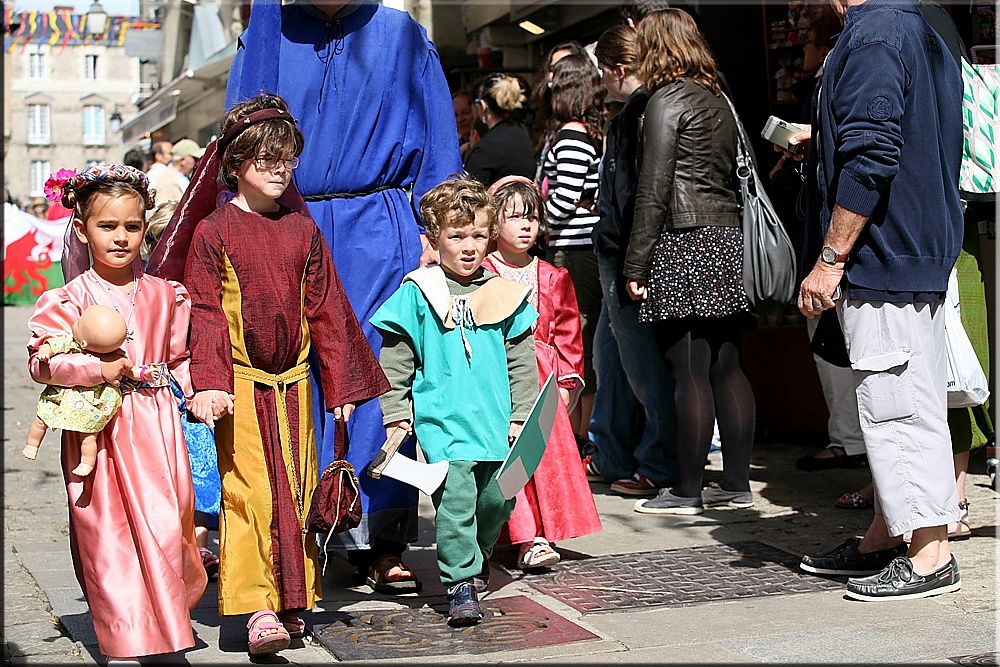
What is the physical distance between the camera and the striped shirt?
6.23 meters

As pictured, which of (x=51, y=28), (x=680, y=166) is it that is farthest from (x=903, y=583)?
(x=51, y=28)

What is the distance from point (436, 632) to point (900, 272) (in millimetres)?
1812

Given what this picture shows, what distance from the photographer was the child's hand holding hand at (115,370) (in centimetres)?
354

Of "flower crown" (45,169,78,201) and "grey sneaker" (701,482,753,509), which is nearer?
"flower crown" (45,169,78,201)

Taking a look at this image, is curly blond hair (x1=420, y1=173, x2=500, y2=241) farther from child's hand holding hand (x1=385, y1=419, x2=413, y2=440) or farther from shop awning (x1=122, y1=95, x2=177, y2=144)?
shop awning (x1=122, y1=95, x2=177, y2=144)

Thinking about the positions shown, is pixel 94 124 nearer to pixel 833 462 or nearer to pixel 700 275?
pixel 833 462

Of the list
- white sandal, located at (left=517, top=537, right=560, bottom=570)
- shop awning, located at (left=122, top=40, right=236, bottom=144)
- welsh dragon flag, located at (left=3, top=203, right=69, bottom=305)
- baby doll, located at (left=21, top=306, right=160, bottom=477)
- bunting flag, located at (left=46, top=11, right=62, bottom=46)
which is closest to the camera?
baby doll, located at (left=21, top=306, right=160, bottom=477)

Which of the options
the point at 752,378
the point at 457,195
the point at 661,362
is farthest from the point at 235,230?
the point at 752,378

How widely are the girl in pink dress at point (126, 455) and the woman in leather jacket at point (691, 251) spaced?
238 centimetres

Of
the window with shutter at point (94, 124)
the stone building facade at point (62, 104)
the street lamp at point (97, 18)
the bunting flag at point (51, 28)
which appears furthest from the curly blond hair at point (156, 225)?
the window with shutter at point (94, 124)

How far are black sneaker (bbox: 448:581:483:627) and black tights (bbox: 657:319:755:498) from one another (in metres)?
1.77

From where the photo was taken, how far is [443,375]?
4281 millimetres

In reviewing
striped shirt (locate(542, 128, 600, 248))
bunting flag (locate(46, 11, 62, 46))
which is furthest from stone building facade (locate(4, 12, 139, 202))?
striped shirt (locate(542, 128, 600, 248))

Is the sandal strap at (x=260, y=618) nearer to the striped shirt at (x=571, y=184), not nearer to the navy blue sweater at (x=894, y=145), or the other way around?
the navy blue sweater at (x=894, y=145)
